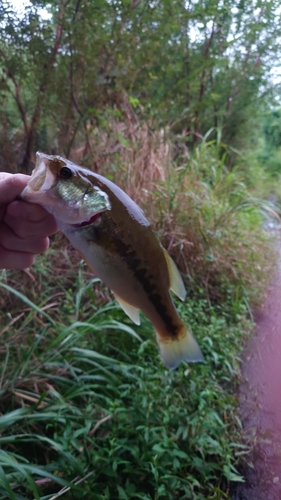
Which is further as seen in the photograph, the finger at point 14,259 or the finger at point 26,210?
the finger at point 14,259

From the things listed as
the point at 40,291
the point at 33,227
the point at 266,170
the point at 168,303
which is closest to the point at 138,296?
the point at 168,303

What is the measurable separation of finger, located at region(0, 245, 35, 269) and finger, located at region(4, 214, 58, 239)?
0.38 feet

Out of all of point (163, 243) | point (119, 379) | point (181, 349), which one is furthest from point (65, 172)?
point (163, 243)

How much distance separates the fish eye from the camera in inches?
34.0

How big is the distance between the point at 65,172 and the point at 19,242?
426 mm

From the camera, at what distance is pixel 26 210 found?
1.00 meters

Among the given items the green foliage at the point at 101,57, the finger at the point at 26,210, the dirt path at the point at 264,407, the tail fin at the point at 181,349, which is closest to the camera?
the finger at the point at 26,210

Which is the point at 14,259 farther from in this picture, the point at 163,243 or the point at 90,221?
the point at 163,243

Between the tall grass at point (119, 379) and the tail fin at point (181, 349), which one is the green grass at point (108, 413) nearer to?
the tall grass at point (119, 379)

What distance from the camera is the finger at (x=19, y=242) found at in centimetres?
118

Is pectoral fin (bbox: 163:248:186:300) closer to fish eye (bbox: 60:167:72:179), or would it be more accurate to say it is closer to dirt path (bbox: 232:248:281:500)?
fish eye (bbox: 60:167:72:179)

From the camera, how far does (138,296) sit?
1007mm

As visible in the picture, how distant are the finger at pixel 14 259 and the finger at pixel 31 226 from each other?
0.38 feet

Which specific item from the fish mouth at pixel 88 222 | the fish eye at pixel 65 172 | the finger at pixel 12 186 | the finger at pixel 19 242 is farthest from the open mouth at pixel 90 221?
the finger at pixel 19 242
